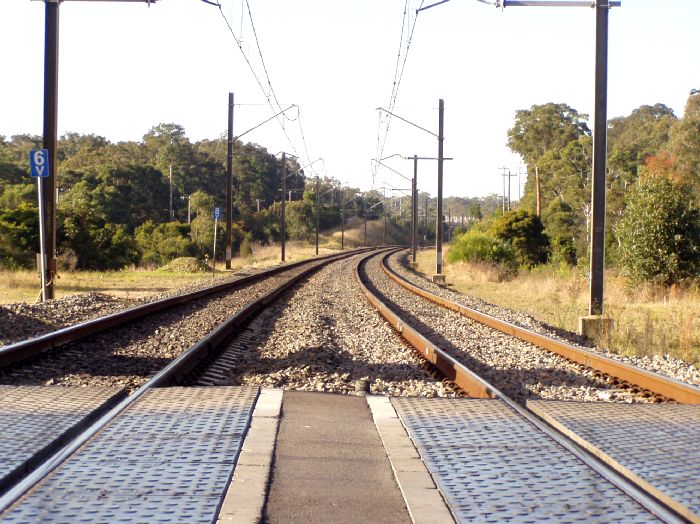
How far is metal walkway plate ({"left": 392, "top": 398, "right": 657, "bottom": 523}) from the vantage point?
177 inches

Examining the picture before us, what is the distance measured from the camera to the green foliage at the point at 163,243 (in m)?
62.3

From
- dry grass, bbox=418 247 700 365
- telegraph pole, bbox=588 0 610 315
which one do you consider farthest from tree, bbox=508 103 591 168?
telegraph pole, bbox=588 0 610 315

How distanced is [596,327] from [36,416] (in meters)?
11.5

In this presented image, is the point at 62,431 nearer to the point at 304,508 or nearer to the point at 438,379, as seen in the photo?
the point at 304,508

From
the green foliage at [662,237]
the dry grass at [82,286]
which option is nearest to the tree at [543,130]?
the green foliage at [662,237]

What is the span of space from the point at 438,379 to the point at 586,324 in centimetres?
693

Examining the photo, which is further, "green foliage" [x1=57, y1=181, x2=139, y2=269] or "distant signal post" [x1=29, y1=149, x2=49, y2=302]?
"green foliage" [x1=57, y1=181, x2=139, y2=269]

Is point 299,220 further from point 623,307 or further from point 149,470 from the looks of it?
point 149,470

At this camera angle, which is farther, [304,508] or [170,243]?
[170,243]

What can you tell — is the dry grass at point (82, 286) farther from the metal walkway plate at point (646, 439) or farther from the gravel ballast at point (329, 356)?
the metal walkway plate at point (646, 439)

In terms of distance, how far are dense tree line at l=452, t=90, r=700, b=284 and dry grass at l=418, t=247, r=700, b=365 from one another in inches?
67.6

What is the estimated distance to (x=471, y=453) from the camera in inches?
225

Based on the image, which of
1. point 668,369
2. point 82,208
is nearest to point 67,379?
point 668,369

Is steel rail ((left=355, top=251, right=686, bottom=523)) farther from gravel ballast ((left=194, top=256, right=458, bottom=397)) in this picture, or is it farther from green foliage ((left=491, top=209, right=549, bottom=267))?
green foliage ((left=491, top=209, right=549, bottom=267))
